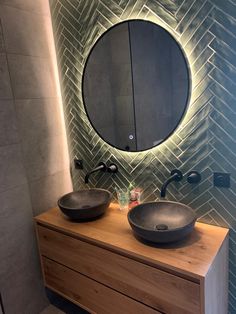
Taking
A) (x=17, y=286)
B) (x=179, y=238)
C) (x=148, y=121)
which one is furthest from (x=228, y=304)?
(x=17, y=286)

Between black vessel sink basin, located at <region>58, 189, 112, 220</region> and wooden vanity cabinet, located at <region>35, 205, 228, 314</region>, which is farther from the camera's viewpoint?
black vessel sink basin, located at <region>58, 189, 112, 220</region>

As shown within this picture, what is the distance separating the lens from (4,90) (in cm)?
171

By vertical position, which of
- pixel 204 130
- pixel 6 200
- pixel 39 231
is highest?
pixel 204 130

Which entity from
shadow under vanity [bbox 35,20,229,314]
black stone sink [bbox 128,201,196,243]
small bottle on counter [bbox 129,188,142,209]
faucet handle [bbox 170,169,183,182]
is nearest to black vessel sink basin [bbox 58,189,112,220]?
shadow under vanity [bbox 35,20,229,314]

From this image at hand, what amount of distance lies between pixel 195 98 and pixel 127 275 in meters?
1.06

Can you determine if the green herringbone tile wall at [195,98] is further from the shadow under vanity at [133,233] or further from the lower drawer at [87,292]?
the lower drawer at [87,292]

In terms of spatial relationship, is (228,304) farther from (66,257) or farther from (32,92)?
(32,92)

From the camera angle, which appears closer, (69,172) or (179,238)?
(179,238)

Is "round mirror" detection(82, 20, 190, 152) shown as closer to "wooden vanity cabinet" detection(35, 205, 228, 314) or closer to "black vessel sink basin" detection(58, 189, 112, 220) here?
"black vessel sink basin" detection(58, 189, 112, 220)

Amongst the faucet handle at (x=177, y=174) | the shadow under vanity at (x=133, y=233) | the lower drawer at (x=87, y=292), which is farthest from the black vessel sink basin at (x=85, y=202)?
the faucet handle at (x=177, y=174)

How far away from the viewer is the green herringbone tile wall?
1.34 meters

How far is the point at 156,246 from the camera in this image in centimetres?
133

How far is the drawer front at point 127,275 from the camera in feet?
3.86

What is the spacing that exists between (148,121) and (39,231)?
113cm
